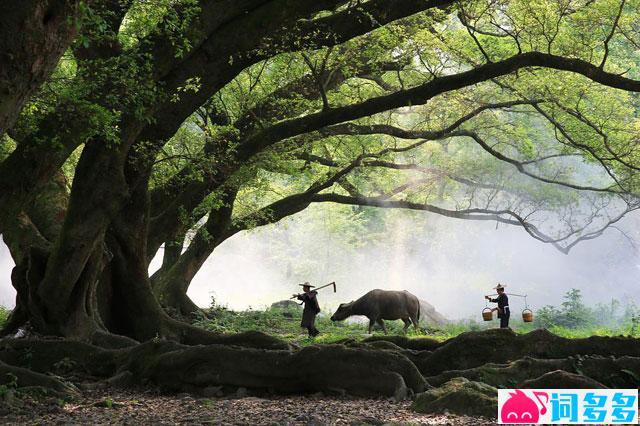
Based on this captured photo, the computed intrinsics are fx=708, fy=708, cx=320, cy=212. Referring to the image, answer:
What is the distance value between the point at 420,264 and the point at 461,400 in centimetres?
4826

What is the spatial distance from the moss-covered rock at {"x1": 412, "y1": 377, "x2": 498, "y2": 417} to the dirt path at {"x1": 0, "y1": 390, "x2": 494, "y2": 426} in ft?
0.54

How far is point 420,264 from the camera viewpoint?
55125 mm

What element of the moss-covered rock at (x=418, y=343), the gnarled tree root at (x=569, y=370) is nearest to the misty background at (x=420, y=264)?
the moss-covered rock at (x=418, y=343)

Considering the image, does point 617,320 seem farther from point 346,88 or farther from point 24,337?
point 24,337

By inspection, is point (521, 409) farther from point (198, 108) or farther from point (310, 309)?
point (310, 309)

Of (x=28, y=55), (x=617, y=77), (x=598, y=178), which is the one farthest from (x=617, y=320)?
(x=28, y=55)

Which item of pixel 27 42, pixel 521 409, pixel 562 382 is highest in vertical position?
pixel 27 42

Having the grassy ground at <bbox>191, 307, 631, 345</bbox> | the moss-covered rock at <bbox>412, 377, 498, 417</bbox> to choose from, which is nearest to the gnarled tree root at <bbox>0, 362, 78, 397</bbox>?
the moss-covered rock at <bbox>412, 377, 498, 417</bbox>

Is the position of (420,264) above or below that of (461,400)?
above

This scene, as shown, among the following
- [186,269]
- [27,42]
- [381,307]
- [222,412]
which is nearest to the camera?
[27,42]

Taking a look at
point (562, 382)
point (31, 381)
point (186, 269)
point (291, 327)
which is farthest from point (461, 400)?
point (291, 327)

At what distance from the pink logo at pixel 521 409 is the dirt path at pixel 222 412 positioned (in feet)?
0.75

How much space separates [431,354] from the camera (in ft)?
35.1

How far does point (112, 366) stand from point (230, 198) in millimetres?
9607
